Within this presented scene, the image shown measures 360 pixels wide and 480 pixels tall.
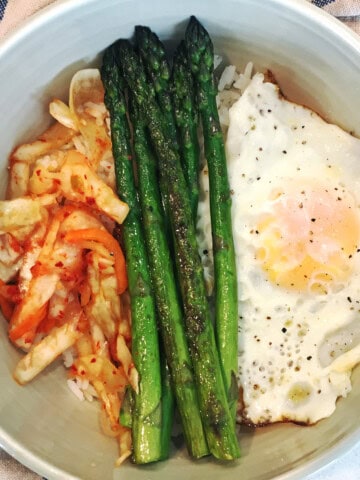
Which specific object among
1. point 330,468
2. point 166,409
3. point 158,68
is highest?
point 158,68

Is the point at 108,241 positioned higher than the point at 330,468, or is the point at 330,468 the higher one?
the point at 108,241

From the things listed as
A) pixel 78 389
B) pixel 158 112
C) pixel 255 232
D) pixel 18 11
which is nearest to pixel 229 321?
pixel 255 232

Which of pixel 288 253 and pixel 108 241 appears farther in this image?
pixel 288 253

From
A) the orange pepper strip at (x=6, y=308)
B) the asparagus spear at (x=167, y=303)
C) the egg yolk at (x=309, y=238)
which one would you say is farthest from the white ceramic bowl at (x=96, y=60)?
the egg yolk at (x=309, y=238)

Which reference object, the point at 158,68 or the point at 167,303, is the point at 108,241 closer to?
the point at 167,303

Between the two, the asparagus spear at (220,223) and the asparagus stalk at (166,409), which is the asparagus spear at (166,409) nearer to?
the asparagus stalk at (166,409)

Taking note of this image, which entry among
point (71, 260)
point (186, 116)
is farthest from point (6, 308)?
point (186, 116)

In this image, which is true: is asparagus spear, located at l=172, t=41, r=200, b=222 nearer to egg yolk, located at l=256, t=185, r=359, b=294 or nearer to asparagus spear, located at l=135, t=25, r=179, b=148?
asparagus spear, located at l=135, t=25, r=179, b=148
